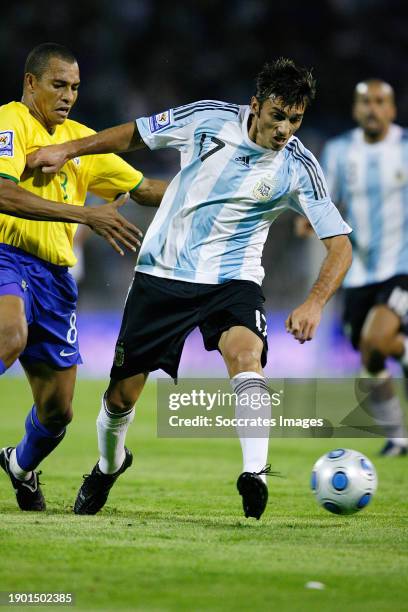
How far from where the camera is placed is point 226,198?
18.4 feet

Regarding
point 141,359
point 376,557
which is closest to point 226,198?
point 141,359

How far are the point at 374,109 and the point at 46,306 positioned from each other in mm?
4577

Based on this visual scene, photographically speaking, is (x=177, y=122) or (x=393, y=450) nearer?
(x=177, y=122)

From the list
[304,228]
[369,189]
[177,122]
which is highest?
[369,189]

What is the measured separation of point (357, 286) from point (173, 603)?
598cm

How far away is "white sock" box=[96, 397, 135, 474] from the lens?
5.62 m

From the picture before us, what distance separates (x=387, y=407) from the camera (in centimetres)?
879

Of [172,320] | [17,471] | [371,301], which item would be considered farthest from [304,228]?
[17,471]

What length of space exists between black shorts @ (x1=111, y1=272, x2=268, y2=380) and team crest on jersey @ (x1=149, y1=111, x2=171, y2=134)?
778 millimetres

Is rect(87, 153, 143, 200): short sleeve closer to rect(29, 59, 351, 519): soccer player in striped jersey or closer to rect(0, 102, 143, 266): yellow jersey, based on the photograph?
rect(0, 102, 143, 266): yellow jersey

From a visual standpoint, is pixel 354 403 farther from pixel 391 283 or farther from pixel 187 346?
pixel 187 346

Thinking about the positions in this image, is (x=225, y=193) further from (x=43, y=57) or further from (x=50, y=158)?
(x=43, y=57)

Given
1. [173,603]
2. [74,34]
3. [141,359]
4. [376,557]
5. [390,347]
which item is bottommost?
[173,603]

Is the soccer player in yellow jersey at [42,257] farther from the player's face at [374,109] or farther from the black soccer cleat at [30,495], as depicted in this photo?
the player's face at [374,109]
